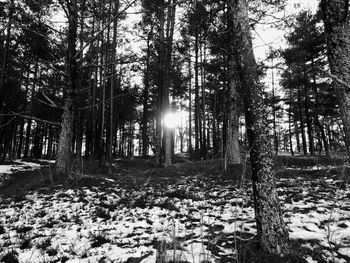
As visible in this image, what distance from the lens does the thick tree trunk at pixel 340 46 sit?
260 centimetres

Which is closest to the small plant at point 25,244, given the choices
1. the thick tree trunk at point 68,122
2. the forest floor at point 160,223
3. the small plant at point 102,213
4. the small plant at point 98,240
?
the forest floor at point 160,223

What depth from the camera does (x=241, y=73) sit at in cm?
298

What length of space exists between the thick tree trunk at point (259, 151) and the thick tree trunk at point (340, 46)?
898 mm

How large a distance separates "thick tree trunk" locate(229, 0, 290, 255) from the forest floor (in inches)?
10.0

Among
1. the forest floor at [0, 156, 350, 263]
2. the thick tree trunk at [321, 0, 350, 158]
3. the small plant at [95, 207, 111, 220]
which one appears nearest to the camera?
the thick tree trunk at [321, 0, 350, 158]

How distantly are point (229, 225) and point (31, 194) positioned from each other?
6.10 meters

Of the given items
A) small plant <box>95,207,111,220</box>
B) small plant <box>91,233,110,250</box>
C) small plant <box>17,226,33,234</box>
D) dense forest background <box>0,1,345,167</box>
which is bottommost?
small plant <box>17,226,33,234</box>

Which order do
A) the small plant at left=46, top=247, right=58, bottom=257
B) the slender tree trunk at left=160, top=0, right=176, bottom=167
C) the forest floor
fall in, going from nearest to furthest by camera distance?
the forest floor → the small plant at left=46, top=247, right=58, bottom=257 → the slender tree trunk at left=160, top=0, right=176, bottom=167

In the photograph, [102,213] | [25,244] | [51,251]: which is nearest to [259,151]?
[51,251]

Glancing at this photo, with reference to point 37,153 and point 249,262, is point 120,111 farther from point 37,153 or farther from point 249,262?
point 249,262

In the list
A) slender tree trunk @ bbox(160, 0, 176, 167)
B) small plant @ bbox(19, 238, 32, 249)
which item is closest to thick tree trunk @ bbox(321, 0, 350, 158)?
small plant @ bbox(19, 238, 32, 249)

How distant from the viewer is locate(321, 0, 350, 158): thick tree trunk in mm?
2600

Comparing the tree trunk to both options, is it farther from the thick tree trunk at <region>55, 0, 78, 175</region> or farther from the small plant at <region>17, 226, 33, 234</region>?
the small plant at <region>17, 226, 33, 234</region>

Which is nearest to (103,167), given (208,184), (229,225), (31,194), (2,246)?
(31,194)
